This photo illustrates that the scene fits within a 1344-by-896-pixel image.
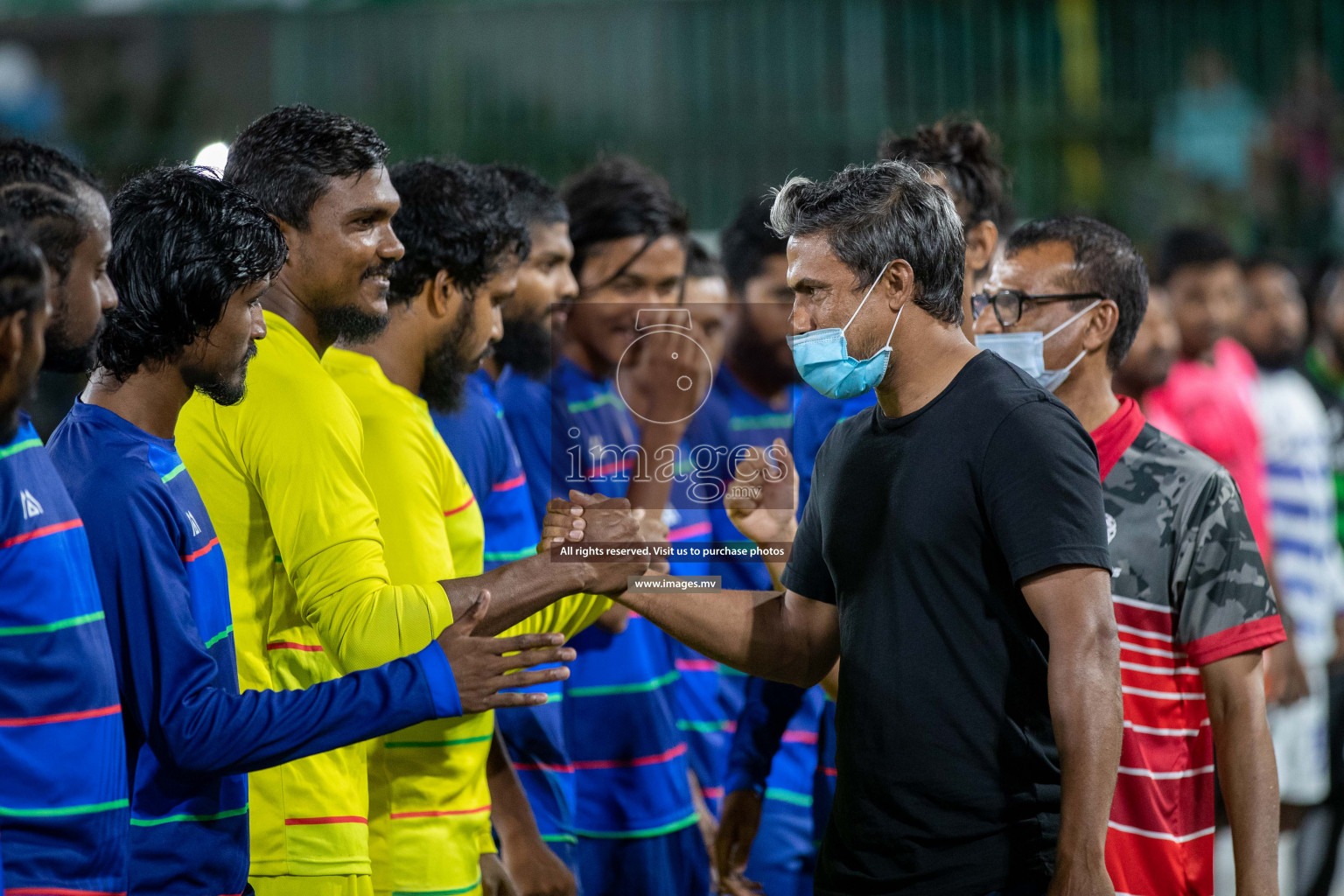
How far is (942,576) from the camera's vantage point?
213cm

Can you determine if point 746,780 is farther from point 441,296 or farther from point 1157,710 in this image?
point 441,296

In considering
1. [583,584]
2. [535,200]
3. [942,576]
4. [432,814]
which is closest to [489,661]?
[583,584]

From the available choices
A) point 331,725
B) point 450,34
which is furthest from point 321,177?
point 450,34

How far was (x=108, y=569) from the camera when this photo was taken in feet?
6.28

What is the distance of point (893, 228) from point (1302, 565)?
4.78m

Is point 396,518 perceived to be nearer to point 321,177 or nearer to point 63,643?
point 321,177

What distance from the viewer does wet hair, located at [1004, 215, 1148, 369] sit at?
292 centimetres

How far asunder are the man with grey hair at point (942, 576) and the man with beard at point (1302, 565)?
13.5 ft

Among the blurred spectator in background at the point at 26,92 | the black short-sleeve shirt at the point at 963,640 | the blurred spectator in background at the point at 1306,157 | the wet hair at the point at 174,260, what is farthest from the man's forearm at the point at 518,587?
the blurred spectator in background at the point at 26,92

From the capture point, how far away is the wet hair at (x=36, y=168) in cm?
184

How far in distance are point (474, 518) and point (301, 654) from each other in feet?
1.75

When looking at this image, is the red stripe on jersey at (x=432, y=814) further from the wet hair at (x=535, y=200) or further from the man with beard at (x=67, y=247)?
the wet hair at (x=535, y=200)

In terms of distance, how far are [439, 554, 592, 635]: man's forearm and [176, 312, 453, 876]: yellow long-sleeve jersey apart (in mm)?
40

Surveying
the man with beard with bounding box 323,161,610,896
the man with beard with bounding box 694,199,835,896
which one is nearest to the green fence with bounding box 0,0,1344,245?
the man with beard with bounding box 694,199,835,896
